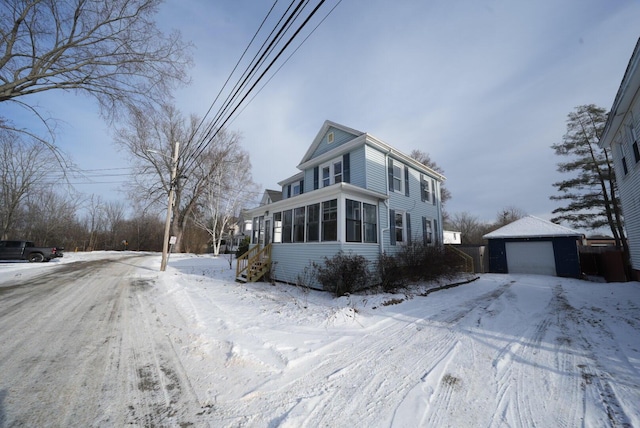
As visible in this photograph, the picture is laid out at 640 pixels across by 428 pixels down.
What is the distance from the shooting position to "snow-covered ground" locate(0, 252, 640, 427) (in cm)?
254

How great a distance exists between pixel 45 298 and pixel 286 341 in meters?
8.39

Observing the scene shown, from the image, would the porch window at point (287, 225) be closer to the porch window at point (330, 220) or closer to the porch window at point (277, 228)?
the porch window at point (277, 228)

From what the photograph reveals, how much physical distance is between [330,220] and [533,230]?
15.2 metres

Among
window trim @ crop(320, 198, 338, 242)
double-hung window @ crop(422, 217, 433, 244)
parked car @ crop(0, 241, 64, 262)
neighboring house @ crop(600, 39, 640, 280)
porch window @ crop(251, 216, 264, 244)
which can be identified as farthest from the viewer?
parked car @ crop(0, 241, 64, 262)

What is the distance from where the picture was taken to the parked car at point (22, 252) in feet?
54.9

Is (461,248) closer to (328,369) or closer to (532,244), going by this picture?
(532,244)

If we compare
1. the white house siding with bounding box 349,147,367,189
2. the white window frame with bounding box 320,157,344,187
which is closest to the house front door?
the white window frame with bounding box 320,157,344,187

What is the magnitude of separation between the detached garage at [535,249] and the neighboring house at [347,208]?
5030 millimetres

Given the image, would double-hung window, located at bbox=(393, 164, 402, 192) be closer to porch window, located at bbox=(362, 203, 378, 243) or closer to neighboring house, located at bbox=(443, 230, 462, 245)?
porch window, located at bbox=(362, 203, 378, 243)

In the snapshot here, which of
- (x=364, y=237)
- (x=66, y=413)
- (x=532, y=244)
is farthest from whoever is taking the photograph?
(x=532, y=244)

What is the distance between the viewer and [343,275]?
8.12m

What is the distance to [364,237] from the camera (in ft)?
33.5

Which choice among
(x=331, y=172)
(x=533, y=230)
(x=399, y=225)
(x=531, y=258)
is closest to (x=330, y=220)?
(x=331, y=172)

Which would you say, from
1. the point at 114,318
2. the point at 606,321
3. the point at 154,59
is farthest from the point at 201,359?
the point at 154,59
